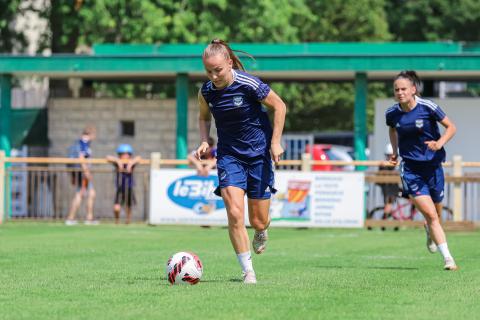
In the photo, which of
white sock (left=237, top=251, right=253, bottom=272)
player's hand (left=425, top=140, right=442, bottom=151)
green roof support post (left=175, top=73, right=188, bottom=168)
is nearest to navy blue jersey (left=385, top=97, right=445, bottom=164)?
player's hand (left=425, top=140, right=442, bottom=151)

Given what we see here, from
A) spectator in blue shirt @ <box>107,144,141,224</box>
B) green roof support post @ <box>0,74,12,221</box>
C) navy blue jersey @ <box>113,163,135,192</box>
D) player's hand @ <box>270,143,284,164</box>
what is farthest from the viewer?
green roof support post @ <box>0,74,12,221</box>

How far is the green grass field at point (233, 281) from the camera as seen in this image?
26.8 feet

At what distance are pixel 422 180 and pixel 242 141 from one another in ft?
11.3

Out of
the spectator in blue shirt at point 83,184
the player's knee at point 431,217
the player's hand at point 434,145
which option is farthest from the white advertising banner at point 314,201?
the player's hand at point 434,145

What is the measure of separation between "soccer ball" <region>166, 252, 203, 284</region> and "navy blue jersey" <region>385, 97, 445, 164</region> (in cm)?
376

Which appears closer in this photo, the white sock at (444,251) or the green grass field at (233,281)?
the green grass field at (233,281)

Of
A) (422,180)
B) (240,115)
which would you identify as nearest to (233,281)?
(240,115)

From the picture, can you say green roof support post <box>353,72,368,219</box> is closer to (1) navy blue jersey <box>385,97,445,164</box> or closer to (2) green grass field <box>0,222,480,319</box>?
(2) green grass field <box>0,222,480,319</box>

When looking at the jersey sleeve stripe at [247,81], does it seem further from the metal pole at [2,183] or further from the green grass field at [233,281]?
the metal pole at [2,183]

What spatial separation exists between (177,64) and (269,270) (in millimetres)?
16570

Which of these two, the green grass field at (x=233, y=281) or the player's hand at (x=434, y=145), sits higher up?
the player's hand at (x=434, y=145)

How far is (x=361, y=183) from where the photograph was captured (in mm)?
24391

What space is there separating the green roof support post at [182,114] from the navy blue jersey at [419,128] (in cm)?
1549

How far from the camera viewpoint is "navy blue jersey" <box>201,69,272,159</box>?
1023cm
